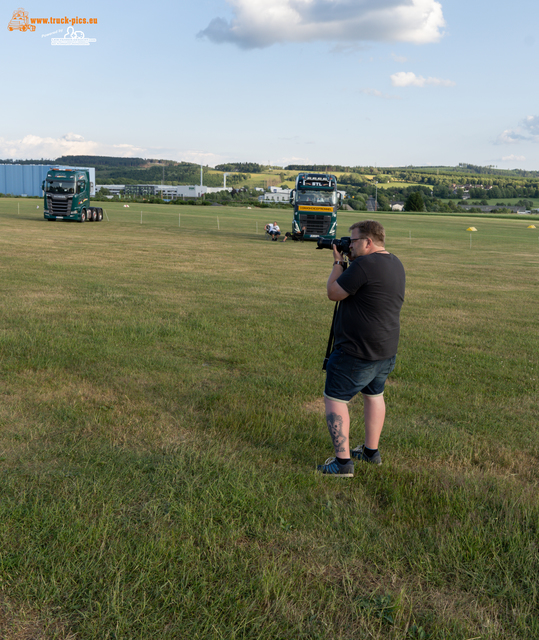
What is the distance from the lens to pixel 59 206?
127ft

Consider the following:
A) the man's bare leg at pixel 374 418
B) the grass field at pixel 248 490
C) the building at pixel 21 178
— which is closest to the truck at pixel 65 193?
the grass field at pixel 248 490

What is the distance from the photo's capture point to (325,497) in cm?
394

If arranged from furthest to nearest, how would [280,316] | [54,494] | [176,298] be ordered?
1. [176,298]
2. [280,316]
3. [54,494]

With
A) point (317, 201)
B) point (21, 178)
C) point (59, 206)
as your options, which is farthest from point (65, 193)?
point (21, 178)

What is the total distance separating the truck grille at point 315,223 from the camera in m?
31.1

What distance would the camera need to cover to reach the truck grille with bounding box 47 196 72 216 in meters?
38.3

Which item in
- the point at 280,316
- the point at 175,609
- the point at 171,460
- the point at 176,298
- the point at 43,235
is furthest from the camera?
the point at 43,235

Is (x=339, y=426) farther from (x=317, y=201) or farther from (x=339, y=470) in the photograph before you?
(x=317, y=201)

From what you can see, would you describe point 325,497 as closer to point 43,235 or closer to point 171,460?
point 171,460

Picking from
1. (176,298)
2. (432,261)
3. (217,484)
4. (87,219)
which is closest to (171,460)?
(217,484)

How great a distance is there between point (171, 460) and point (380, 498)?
1.69 m

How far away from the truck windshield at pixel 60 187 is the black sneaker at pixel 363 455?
124 feet

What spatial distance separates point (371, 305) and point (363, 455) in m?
1.35

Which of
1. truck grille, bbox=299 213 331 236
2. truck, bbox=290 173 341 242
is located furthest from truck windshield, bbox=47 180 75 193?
truck grille, bbox=299 213 331 236
